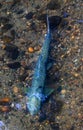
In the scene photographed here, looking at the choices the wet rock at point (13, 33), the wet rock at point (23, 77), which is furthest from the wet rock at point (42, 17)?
the wet rock at point (23, 77)

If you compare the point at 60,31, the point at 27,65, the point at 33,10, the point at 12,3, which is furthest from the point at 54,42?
the point at 12,3

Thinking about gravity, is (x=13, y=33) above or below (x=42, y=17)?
below

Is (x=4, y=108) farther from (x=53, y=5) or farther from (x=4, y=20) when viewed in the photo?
(x=53, y=5)

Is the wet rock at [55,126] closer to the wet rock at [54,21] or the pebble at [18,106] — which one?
the pebble at [18,106]

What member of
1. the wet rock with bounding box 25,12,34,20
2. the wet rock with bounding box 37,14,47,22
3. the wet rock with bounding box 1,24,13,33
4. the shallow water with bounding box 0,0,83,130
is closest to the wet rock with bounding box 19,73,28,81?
the shallow water with bounding box 0,0,83,130

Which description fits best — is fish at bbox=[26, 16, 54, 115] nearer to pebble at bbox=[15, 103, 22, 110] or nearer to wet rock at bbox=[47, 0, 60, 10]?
pebble at bbox=[15, 103, 22, 110]

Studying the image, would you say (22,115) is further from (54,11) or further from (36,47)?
(54,11)

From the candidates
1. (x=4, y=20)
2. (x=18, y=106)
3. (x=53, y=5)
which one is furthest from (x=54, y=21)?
(x=18, y=106)
